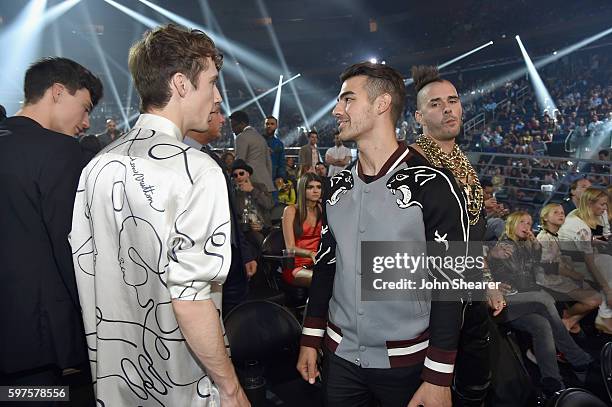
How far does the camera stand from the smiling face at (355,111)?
1802mm

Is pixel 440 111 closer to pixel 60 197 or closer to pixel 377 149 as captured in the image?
pixel 377 149

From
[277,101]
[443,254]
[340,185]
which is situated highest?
[277,101]

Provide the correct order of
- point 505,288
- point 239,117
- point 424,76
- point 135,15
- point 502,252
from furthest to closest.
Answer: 1. point 135,15
2. point 239,117
3. point 502,252
4. point 505,288
5. point 424,76

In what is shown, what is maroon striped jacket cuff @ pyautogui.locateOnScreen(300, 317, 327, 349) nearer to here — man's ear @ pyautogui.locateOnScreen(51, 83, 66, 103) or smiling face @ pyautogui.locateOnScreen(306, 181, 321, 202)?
man's ear @ pyautogui.locateOnScreen(51, 83, 66, 103)

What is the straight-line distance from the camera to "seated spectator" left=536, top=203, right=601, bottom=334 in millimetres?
4078

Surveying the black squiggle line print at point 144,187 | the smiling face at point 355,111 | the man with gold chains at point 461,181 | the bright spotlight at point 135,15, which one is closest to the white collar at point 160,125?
the black squiggle line print at point 144,187

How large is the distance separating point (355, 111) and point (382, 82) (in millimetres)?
154

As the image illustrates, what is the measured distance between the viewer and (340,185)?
1900 millimetres

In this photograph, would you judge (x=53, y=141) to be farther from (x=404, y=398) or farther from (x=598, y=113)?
(x=598, y=113)

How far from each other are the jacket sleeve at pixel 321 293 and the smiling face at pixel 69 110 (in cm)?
116

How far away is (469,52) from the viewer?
21.5 m

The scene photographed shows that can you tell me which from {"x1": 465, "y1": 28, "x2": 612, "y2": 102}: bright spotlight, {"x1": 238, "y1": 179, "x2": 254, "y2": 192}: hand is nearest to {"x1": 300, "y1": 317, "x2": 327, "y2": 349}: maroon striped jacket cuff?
{"x1": 238, "y1": 179, "x2": 254, "y2": 192}: hand

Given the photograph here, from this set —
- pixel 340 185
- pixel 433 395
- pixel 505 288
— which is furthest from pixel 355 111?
pixel 505 288

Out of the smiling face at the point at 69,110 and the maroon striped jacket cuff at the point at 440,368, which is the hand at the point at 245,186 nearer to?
the smiling face at the point at 69,110
